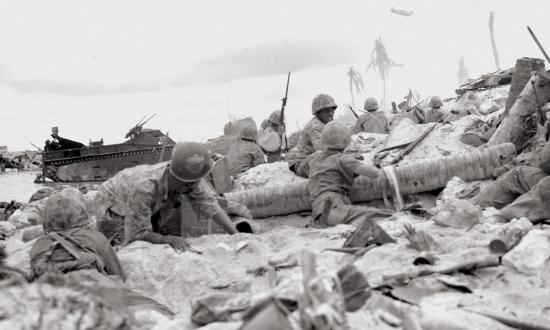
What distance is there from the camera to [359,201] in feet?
22.5

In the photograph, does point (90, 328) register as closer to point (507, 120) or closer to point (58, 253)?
point (58, 253)

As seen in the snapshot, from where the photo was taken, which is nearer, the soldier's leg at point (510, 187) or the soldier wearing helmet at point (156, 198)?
the soldier wearing helmet at point (156, 198)

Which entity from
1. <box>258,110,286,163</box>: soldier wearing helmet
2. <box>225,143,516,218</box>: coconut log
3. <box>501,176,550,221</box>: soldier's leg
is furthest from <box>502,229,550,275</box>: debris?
<box>258,110,286,163</box>: soldier wearing helmet

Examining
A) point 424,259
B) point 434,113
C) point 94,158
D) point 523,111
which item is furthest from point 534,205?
point 94,158

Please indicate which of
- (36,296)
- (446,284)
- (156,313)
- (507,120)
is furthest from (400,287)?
(507,120)

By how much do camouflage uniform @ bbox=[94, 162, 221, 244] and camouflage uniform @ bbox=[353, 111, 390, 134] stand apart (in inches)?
279

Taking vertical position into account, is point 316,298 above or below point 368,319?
above

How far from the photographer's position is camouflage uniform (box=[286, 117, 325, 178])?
7902mm

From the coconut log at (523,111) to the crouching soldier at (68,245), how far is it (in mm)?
5549

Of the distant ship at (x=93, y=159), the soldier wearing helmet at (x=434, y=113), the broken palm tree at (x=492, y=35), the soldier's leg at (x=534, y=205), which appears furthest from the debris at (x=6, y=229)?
the broken palm tree at (x=492, y=35)

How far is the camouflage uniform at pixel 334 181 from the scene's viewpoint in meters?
6.05

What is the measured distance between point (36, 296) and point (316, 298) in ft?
3.78

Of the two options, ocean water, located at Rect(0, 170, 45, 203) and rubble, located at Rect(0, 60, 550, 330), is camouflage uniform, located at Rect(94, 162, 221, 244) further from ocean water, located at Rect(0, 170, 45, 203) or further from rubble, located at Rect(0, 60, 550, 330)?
ocean water, located at Rect(0, 170, 45, 203)

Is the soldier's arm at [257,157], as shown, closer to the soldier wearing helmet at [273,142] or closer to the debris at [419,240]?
the soldier wearing helmet at [273,142]
